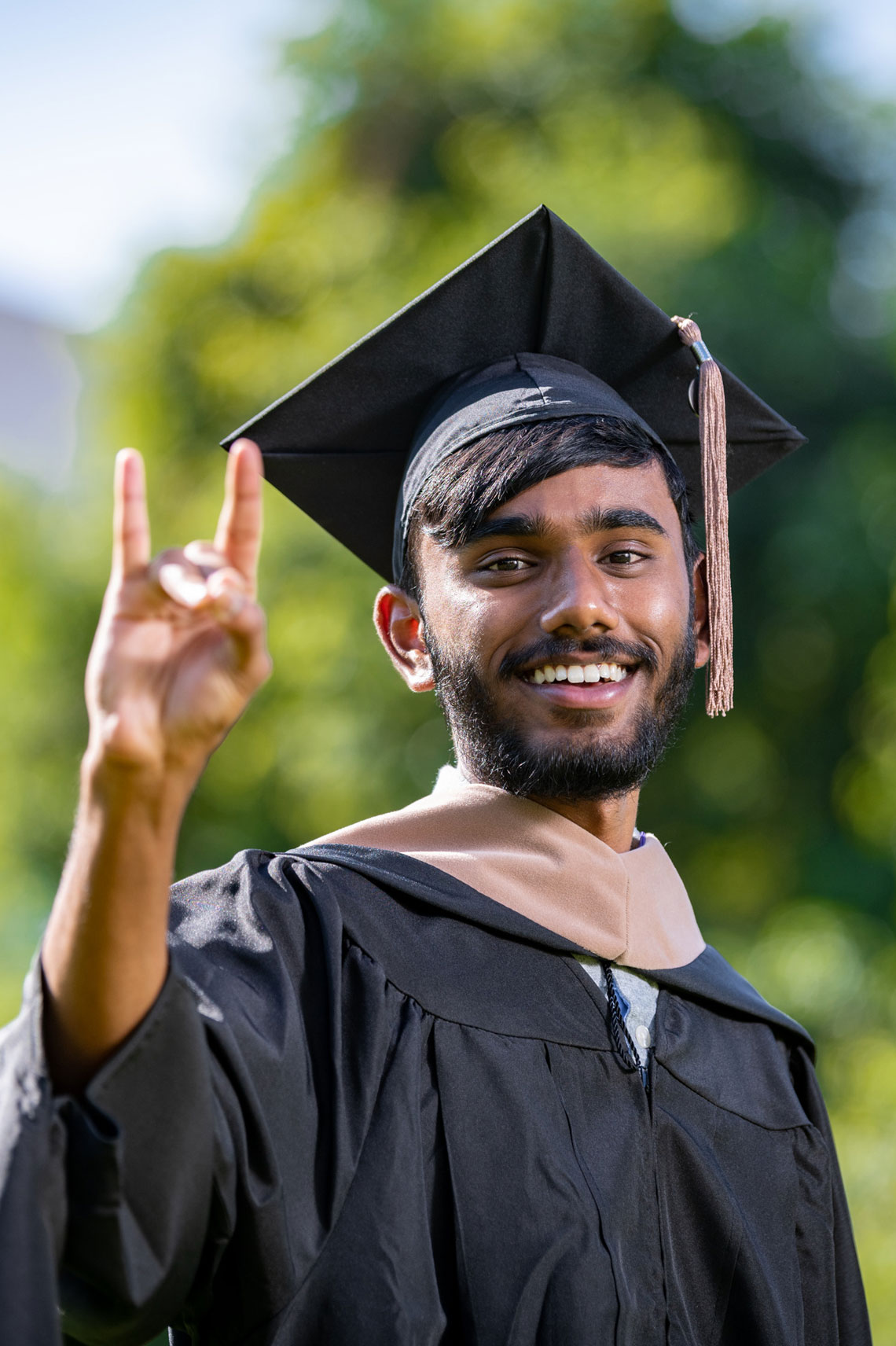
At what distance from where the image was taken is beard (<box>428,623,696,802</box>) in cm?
230

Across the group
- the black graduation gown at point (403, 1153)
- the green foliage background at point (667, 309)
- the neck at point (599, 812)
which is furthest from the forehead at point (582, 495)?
the green foliage background at point (667, 309)

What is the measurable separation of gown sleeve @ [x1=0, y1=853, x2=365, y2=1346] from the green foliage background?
6.04 meters

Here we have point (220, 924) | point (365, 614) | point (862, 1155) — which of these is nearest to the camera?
point (220, 924)

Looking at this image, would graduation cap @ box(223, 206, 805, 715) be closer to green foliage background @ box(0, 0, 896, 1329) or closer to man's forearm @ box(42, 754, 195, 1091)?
man's forearm @ box(42, 754, 195, 1091)

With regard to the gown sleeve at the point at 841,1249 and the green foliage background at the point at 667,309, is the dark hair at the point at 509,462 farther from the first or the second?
the green foliage background at the point at 667,309

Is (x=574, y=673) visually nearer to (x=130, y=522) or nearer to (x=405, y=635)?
(x=405, y=635)

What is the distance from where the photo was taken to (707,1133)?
2248mm

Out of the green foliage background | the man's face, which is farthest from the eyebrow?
the green foliage background

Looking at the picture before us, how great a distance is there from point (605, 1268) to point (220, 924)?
27.8 inches

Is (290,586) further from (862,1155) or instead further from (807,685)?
(862,1155)

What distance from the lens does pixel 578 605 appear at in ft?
7.38

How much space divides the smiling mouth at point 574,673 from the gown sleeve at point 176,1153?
0.63 metres

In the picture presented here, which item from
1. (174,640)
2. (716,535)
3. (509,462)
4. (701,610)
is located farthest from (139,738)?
(701,610)

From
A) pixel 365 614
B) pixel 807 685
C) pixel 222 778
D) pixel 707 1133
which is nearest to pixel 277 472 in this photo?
pixel 707 1133
